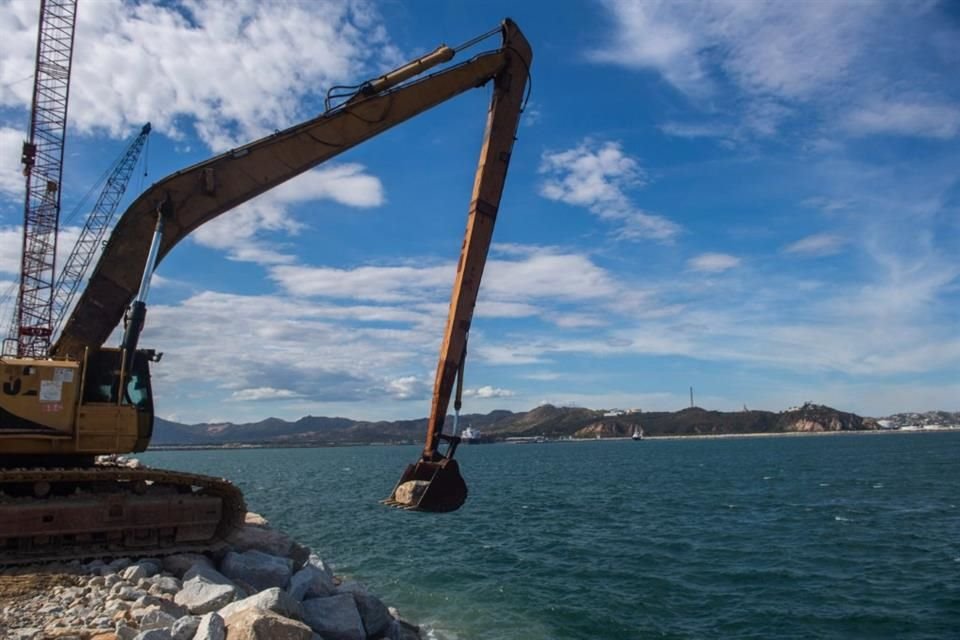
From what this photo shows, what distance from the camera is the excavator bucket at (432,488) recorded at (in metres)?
10.8

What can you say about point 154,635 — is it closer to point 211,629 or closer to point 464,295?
point 211,629

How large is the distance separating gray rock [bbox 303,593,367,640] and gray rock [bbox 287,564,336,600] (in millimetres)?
297

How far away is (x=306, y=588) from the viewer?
1151 cm

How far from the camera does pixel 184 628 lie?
25.5 ft

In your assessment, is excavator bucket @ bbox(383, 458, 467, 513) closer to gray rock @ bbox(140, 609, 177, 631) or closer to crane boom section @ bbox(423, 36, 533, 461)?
crane boom section @ bbox(423, 36, 533, 461)

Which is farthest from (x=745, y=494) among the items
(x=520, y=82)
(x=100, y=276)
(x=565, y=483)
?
(x=100, y=276)

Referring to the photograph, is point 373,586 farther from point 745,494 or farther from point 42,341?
point 745,494

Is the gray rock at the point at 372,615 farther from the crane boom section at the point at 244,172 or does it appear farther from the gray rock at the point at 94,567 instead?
the crane boom section at the point at 244,172

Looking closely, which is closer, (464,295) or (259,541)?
(464,295)

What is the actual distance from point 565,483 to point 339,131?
4510 centimetres

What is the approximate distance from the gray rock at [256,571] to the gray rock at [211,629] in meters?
3.59

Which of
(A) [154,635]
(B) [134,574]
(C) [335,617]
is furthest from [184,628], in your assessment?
(C) [335,617]

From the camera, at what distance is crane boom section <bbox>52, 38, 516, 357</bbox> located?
12.8 meters

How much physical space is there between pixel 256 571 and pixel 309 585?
928 millimetres
